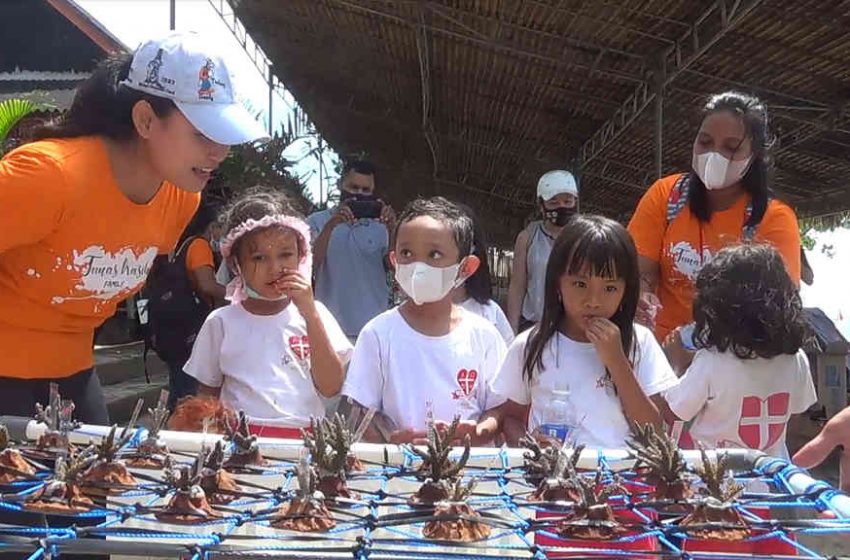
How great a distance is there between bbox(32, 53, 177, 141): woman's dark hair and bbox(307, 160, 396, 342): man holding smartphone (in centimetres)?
162

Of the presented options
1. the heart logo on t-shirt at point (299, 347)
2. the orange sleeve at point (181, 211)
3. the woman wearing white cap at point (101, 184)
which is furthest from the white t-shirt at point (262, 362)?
the woman wearing white cap at point (101, 184)

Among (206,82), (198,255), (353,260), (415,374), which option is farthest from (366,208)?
(206,82)

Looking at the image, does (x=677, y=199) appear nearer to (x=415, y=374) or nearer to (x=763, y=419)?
(x=763, y=419)

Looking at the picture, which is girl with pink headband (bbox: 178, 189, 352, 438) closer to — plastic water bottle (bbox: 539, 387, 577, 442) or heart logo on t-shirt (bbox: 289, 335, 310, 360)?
heart logo on t-shirt (bbox: 289, 335, 310, 360)

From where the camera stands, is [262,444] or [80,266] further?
[80,266]

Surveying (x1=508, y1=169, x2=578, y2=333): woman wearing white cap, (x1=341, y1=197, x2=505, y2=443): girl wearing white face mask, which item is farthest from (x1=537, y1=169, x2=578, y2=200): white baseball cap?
(x1=341, y1=197, x2=505, y2=443): girl wearing white face mask

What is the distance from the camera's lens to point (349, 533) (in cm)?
107

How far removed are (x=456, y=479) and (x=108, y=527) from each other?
44cm

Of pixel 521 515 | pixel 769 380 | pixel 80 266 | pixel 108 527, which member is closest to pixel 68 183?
pixel 80 266

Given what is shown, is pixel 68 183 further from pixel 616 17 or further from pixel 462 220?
pixel 616 17

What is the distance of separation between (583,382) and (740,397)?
1.28ft

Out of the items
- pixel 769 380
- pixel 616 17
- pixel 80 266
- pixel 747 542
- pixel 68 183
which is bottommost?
pixel 747 542

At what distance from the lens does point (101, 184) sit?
1729 mm

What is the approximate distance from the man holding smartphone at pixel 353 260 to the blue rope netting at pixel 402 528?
210 centimetres
